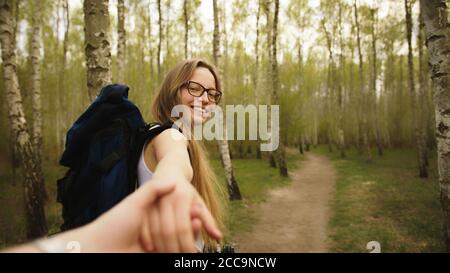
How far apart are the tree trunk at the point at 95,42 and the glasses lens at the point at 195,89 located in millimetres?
1901

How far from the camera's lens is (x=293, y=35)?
24.5 m

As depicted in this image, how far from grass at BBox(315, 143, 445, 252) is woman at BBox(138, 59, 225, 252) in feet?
16.2

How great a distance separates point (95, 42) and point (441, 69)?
464cm

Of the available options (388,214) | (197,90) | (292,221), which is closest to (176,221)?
(197,90)

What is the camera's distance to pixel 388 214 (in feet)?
24.6

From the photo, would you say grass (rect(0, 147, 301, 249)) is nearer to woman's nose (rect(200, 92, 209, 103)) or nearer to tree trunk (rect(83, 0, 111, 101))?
tree trunk (rect(83, 0, 111, 101))

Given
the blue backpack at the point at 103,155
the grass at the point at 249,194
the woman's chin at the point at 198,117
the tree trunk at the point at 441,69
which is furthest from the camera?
the grass at the point at 249,194

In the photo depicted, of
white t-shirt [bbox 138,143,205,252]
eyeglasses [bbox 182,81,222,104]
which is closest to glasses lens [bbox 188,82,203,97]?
eyeglasses [bbox 182,81,222,104]

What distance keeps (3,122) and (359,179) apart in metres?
16.4

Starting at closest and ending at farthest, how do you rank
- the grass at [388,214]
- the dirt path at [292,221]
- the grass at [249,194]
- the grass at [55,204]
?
1. the grass at [388,214]
2. the dirt path at [292,221]
3. the grass at [55,204]
4. the grass at [249,194]

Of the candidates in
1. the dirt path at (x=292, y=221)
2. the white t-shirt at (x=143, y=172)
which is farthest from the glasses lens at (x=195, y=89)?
the dirt path at (x=292, y=221)

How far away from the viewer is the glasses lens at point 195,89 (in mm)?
1613

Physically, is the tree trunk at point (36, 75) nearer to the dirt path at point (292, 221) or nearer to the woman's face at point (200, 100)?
the dirt path at point (292, 221)
